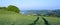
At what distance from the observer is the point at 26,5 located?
1.47m

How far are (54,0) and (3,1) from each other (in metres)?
0.61

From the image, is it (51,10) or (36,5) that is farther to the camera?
(36,5)

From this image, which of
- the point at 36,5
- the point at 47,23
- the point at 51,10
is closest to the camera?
the point at 47,23

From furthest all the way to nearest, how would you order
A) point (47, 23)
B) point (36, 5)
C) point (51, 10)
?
1. point (36, 5)
2. point (51, 10)
3. point (47, 23)

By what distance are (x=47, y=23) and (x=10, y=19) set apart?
0.25 meters

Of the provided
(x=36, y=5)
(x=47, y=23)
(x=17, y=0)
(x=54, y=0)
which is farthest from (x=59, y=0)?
(x=47, y=23)

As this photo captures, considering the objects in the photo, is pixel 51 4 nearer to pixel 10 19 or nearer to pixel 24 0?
pixel 24 0

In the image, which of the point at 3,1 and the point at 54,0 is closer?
the point at 54,0

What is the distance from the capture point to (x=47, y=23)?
A: 0.79 m

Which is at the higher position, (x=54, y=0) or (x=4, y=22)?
(x=54, y=0)

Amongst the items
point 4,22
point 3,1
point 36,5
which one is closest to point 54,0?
point 36,5

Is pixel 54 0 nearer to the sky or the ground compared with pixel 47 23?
nearer to the sky

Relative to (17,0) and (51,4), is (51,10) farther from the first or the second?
(17,0)

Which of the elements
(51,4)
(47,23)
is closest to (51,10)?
(51,4)
